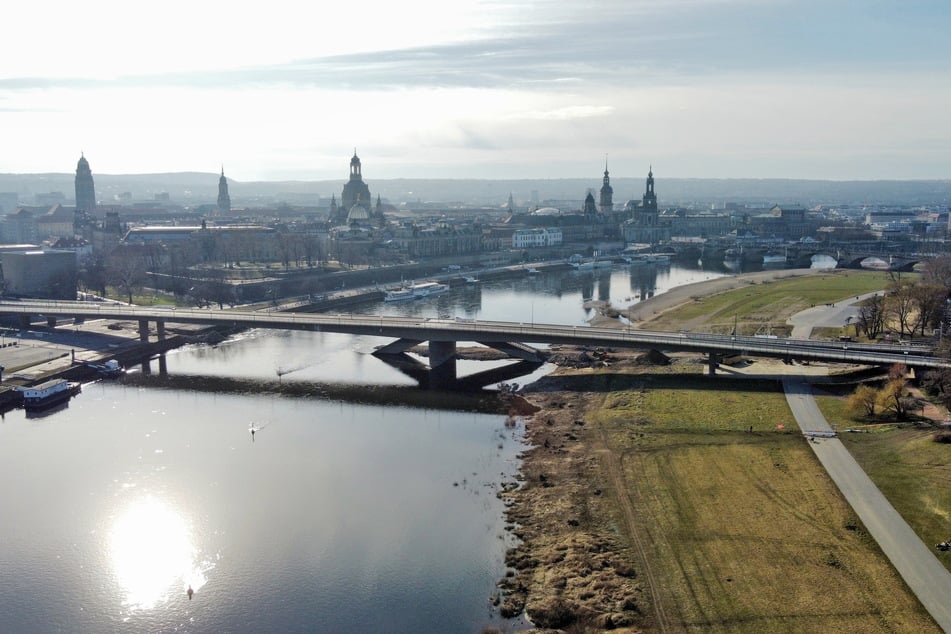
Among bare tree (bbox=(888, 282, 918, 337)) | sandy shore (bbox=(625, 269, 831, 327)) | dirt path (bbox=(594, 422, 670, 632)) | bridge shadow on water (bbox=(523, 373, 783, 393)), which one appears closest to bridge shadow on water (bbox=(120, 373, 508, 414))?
bridge shadow on water (bbox=(523, 373, 783, 393))

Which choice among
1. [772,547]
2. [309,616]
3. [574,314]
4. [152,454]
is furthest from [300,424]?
[574,314]

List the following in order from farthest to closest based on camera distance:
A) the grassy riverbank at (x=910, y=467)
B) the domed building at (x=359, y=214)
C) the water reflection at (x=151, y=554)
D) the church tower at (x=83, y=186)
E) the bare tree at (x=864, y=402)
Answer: the church tower at (x=83, y=186)
the domed building at (x=359, y=214)
the bare tree at (x=864, y=402)
the grassy riverbank at (x=910, y=467)
the water reflection at (x=151, y=554)

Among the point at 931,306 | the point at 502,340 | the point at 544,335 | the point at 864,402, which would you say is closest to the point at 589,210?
the point at 931,306

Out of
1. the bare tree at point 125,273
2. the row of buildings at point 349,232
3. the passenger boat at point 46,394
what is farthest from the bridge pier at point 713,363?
the row of buildings at point 349,232

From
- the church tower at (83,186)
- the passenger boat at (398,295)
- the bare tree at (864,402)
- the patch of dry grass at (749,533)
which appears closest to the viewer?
the patch of dry grass at (749,533)

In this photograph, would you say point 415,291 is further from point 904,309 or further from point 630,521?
point 630,521

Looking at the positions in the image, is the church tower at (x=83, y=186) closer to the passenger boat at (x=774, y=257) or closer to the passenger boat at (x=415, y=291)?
the passenger boat at (x=415, y=291)

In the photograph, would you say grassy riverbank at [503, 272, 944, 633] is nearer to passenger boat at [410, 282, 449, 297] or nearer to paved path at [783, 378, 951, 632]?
paved path at [783, 378, 951, 632]

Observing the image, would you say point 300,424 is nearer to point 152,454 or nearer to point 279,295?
point 152,454
